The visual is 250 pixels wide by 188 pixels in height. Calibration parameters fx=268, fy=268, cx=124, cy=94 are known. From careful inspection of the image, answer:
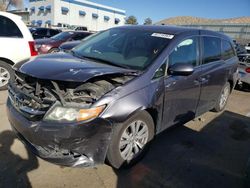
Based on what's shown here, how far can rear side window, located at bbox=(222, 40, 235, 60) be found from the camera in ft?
17.3

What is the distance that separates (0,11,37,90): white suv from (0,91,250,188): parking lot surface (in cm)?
194

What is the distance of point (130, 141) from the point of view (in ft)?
10.6

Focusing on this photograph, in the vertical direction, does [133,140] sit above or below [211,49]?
below

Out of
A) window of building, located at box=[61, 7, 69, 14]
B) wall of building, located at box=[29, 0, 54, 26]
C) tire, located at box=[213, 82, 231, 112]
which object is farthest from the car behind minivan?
window of building, located at box=[61, 7, 69, 14]

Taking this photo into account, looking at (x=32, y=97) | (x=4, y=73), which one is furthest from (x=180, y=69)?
(x=4, y=73)

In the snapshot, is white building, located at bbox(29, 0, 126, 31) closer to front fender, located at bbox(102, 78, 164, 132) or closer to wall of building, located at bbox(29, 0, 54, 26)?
wall of building, located at bbox(29, 0, 54, 26)

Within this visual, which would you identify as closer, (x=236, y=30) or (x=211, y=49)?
(x=211, y=49)

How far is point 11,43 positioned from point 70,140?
441cm

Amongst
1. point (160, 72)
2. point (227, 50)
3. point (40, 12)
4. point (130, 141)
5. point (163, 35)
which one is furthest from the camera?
point (40, 12)

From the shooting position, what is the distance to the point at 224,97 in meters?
5.82

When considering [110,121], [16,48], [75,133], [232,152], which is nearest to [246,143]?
[232,152]

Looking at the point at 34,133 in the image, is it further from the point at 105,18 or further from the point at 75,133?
the point at 105,18

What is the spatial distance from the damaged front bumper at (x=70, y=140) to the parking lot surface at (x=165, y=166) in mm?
367

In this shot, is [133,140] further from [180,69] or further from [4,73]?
[4,73]
